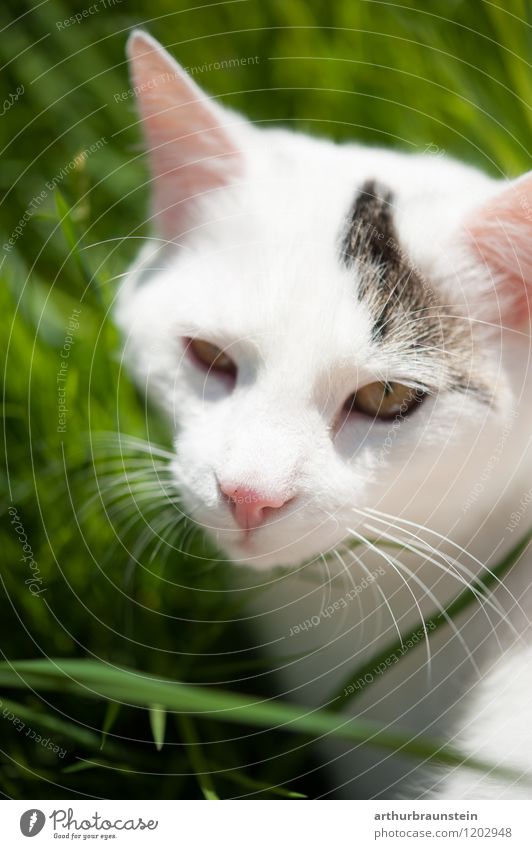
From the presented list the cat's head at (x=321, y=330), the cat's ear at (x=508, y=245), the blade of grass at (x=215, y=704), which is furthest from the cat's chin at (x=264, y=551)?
the cat's ear at (x=508, y=245)

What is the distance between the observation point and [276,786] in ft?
2.11

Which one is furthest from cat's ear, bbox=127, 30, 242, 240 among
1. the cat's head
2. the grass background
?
the grass background

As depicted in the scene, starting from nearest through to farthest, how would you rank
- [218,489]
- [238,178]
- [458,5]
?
[218,489] → [238,178] → [458,5]

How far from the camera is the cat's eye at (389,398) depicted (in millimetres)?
592

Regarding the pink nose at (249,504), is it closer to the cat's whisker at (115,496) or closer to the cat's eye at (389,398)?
the cat's eye at (389,398)

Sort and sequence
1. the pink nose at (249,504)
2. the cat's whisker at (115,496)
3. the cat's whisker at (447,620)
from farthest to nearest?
the cat's whisker at (115,496) → the cat's whisker at (447,620) → the pink nose at (249,504)

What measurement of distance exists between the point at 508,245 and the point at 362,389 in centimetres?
16

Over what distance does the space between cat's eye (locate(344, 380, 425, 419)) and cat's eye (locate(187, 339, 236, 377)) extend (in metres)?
0.11

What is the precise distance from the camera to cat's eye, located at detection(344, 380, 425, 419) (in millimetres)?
592

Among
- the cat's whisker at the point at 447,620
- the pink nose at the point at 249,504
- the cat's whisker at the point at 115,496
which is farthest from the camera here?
the cat's whisker at the point at 115,496
